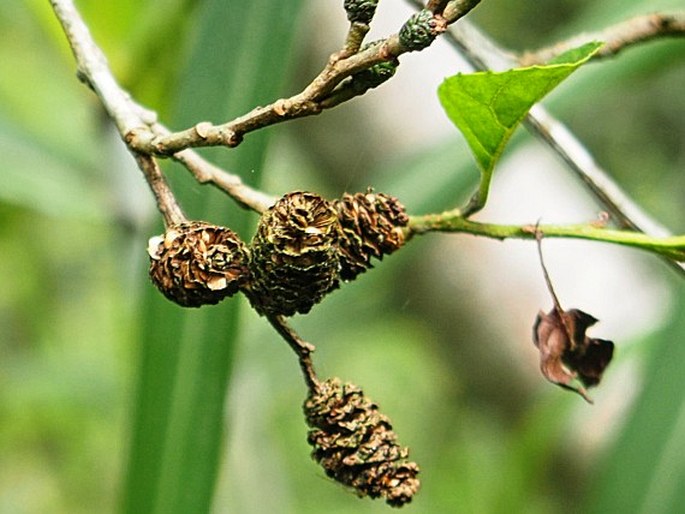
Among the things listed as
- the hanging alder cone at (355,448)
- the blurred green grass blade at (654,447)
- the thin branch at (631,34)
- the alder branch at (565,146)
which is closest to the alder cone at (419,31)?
the hanging alder cone at (355,448)

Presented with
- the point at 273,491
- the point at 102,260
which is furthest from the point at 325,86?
the point at 102,260

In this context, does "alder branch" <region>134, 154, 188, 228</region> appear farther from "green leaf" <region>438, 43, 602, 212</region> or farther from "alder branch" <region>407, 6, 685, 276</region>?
"alder branch" <region>407, 6, 685, 276</region>

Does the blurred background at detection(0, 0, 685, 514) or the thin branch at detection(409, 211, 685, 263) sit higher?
the blurred background at detection(0, 0, 685, 514)

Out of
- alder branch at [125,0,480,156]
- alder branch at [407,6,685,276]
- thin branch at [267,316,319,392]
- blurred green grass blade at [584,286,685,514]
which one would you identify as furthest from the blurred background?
alder branch at [125,0,480,156]

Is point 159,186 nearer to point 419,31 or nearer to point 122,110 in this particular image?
point 122,110

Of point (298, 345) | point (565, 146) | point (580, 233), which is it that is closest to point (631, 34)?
point (565, 146)

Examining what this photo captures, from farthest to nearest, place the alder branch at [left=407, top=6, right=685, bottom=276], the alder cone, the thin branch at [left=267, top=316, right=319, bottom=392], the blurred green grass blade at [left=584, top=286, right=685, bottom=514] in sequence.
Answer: the blurred green grass blade at [left=584, top=286, right=685, bottom=514]
the alder branch at [left=407, top=6, right=685, bottom=276]
the thin branch at [left=267, top=316, right=319, bottom=392]
the alder cone

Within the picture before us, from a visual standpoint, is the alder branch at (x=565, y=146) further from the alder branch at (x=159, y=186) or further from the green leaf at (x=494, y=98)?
the alder branch at (x=159, y=186)
